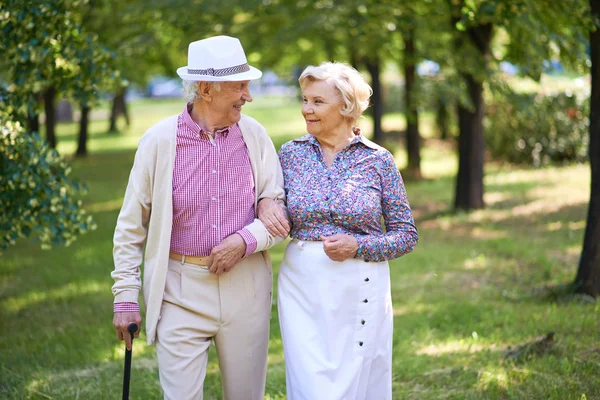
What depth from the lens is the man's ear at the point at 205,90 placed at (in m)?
3.81

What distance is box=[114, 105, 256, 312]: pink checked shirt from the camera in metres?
3.79

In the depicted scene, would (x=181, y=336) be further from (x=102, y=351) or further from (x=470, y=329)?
(x=470, y=329)

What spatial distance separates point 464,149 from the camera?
12.5 meters

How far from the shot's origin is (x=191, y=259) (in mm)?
3834

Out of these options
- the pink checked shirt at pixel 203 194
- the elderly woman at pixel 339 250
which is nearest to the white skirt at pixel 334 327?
the elderly woman at pixel 339 250

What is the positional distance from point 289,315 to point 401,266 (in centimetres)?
549

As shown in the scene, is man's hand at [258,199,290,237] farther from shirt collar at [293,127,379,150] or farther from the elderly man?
shirt collar at [293,127,379,150]

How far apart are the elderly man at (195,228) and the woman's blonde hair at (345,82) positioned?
0.33 metres

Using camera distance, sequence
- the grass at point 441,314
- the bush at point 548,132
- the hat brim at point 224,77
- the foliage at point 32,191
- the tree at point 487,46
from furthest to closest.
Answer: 1. the bush at point 548,132
2. the tree at point 487,46
3. the foliage at point 32,191
4. the grass at point 441,314
5. the hat brim at point 224,77

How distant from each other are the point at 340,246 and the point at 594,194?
4.06m

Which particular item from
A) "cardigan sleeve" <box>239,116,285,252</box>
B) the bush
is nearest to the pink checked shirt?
"cardigan sleeve" <box>239,116,285,252</box>

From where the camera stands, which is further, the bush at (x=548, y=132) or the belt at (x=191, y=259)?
the bush at (x=548, y=132)

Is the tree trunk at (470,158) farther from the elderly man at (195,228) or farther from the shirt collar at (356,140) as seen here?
the elderly man at (195,228)

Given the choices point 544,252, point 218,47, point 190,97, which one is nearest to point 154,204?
point 190,97
